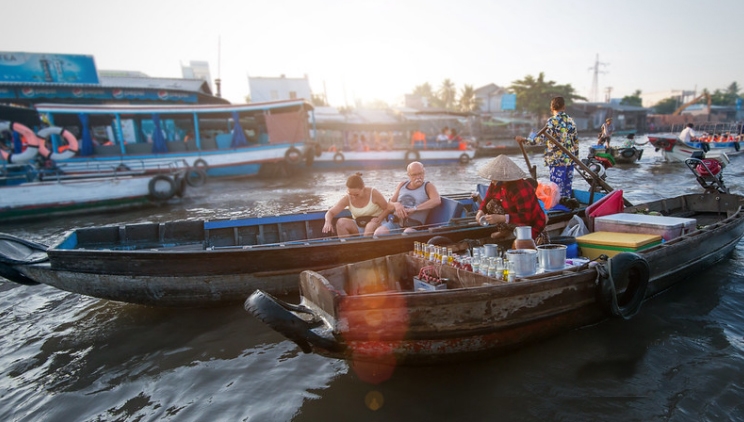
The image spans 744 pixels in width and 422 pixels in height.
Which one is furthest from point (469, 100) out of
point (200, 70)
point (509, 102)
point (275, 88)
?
point (200, 70)

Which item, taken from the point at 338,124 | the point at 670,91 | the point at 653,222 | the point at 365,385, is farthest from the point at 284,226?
the point at 670,91

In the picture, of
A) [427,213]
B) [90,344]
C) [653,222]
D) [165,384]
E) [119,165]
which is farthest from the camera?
[119,165]

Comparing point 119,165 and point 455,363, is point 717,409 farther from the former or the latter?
point 119,165

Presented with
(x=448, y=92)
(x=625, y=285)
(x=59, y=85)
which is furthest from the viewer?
(x=448, y=92)

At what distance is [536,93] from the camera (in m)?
44.3

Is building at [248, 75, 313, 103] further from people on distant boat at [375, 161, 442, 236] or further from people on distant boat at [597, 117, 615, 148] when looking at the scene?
people on distant boat at [375, 161, 442, 236]

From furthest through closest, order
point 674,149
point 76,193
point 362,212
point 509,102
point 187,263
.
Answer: point 509,102
point 674,149
point 76,193
point 362,212
point 187,263

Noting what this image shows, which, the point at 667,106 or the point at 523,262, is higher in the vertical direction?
the point at 667,106

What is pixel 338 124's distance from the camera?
26.8 meters

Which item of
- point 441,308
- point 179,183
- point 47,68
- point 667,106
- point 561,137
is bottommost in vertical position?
point 441,308

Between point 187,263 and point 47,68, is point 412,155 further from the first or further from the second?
point 47,68

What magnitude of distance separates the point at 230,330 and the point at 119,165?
15409 millimetres

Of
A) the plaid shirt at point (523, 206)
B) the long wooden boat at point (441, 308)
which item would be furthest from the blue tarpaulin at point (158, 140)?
the plaid shirt at point (523, 206)

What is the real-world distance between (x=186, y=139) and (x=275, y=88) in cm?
1812
